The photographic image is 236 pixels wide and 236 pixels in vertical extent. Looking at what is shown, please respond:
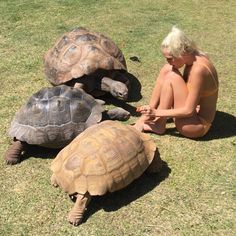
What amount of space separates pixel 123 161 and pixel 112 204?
40 centimetres

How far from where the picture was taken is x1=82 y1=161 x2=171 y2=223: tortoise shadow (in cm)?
400

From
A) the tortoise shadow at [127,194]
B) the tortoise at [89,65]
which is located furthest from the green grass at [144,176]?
the tortoise at [89,65]

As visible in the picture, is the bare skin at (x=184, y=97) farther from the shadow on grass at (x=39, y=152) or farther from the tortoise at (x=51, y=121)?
the shadow on grass at (x=39, y=152)

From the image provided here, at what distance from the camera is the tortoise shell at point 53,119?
4.52 metres

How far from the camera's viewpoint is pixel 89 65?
18.1 ft

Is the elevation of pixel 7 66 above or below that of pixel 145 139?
below

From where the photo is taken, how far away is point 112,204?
4.04 m

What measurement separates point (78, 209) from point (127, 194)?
52cm

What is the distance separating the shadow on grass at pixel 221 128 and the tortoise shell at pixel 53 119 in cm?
102

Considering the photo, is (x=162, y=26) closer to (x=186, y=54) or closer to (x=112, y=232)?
(x=186, y=54)

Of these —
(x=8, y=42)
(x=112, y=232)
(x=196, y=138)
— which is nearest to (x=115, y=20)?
(x=8, y=42)

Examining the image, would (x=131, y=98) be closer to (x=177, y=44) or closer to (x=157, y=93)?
(x=157, y=93)

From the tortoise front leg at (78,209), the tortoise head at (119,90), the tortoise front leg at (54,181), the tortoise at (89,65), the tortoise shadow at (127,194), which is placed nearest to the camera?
the tortoise front leg at (78,209)

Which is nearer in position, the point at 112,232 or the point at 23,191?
the point at 112,232
